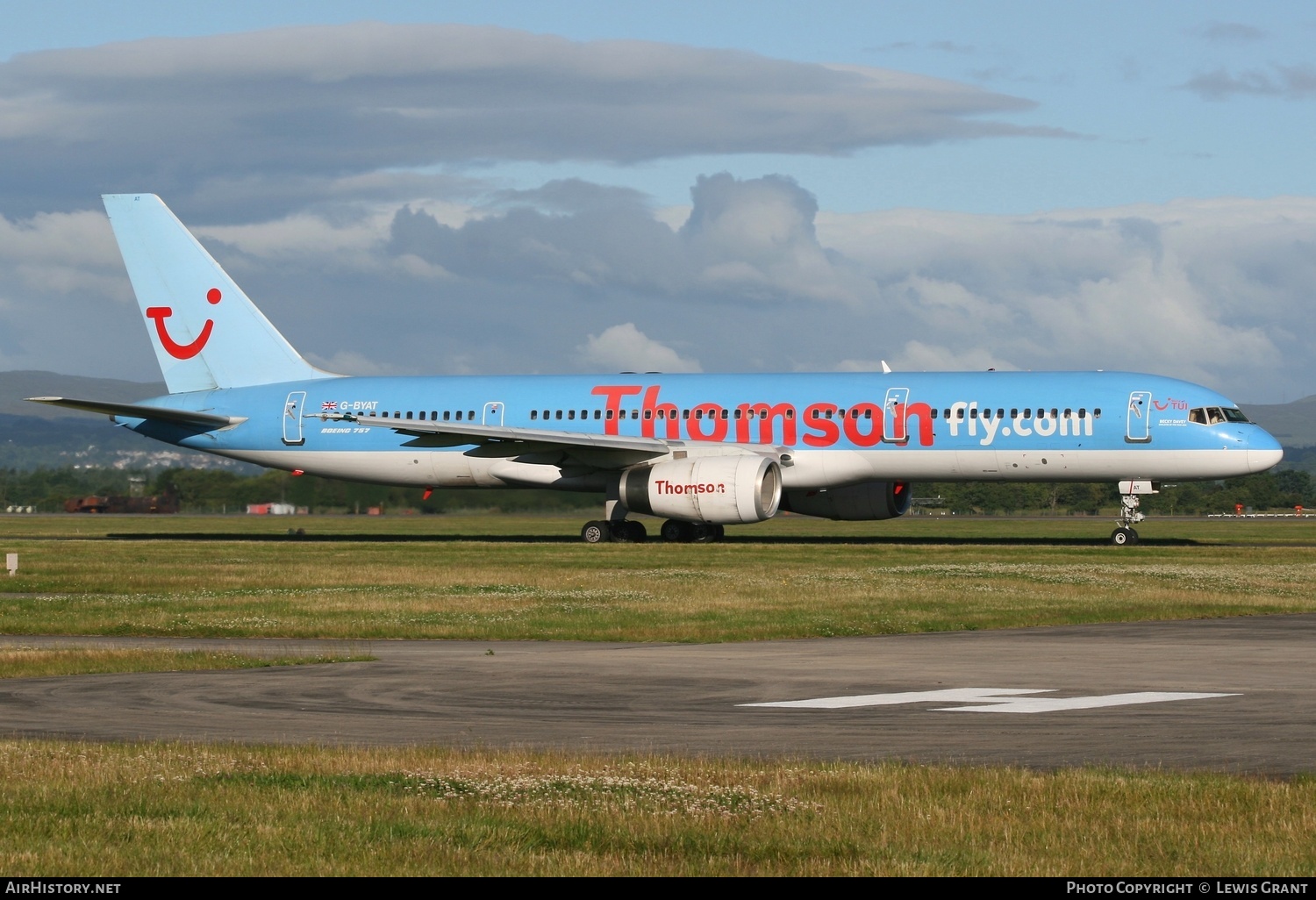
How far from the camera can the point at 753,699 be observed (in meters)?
15.7

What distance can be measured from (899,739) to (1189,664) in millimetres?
6837

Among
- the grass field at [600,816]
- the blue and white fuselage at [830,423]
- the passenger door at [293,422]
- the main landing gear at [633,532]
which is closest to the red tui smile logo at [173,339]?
the blue and white fuselage at [830,423]

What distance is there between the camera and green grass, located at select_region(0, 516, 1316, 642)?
2398 centimetres

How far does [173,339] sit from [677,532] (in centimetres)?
1825

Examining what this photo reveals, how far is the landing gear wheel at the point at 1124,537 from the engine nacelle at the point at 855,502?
5952 millimetres

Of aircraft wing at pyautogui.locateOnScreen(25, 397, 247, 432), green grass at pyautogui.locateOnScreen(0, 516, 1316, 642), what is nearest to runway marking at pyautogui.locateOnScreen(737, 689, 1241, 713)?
green grass at pyautogui.locateOnScreen(0, 516, 1316, 642)

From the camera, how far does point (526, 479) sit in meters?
49.0

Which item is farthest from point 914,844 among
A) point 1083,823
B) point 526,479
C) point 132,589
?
point 526,479

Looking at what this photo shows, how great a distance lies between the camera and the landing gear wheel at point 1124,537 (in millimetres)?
45000

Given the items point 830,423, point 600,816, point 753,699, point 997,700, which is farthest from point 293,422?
point 600,816

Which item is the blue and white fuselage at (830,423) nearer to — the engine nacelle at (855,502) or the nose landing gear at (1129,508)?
the nose landing gear at (1129,508)

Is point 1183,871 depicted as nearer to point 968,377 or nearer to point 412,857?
point 412,857

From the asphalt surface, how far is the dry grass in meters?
1.35

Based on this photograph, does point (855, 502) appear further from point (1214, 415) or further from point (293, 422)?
point (293, 422)
